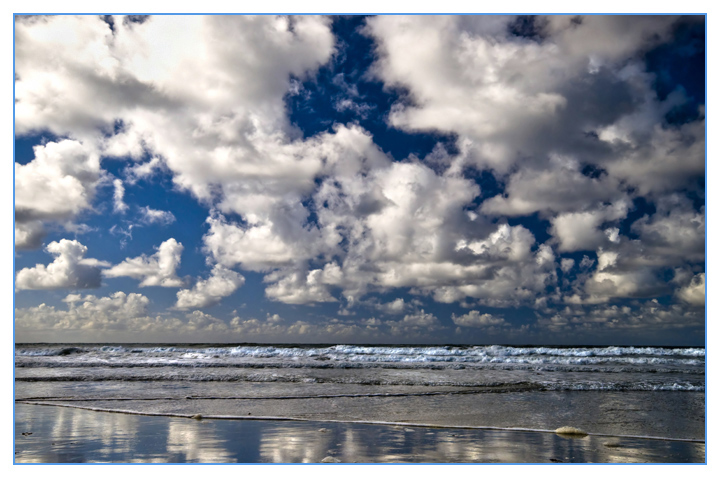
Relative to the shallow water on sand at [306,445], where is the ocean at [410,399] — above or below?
below

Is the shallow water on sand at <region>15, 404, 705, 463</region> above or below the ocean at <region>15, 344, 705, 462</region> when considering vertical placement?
above

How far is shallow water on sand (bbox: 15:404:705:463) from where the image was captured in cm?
672

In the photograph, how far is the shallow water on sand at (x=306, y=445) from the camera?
672cm

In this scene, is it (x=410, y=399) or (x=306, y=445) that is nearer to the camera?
(x=306, y=445)

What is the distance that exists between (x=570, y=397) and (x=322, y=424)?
881 centimetres

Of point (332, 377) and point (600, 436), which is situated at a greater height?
point (600, 436)

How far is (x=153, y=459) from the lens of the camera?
21.9 feet

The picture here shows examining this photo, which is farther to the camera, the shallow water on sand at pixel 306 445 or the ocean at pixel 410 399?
the ocean at pixel 410 399

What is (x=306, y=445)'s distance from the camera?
738 centimetres

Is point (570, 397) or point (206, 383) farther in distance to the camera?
point (206, 383)

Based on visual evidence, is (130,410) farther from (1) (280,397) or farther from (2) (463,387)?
(2) (463,387)

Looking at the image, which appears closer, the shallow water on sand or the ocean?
the shallow water on sand

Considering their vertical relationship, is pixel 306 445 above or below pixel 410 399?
above

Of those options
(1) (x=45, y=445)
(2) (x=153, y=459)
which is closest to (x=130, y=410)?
(1) (x=45, y=445)
